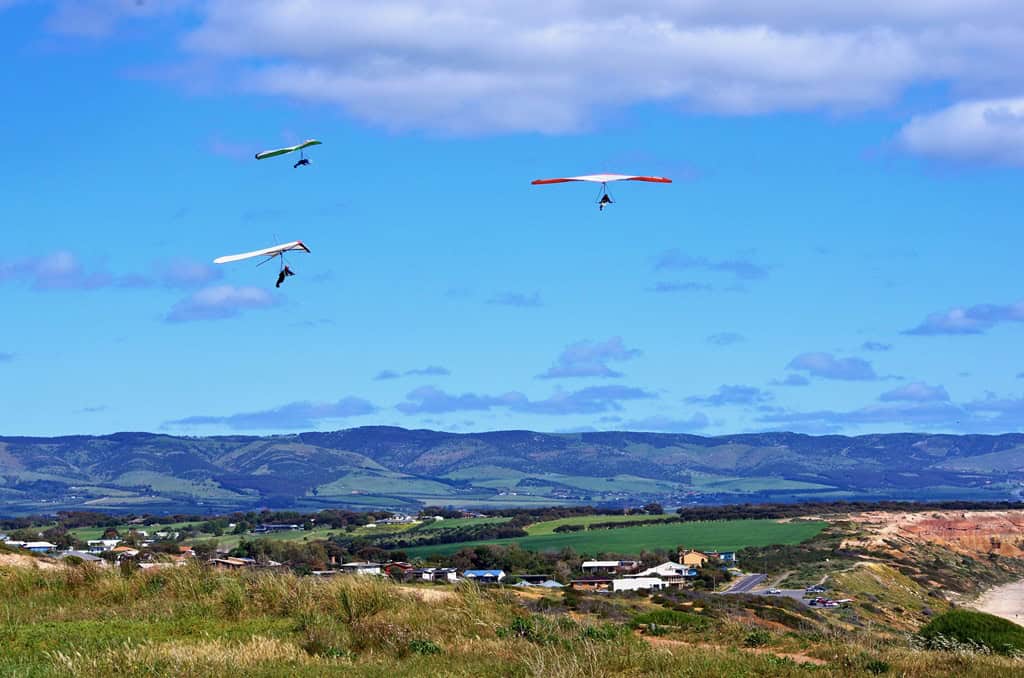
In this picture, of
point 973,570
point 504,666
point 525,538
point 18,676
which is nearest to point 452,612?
point 504,666

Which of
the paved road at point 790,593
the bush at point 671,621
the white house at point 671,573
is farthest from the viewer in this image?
the white house at point 671,573

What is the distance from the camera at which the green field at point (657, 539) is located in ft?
548

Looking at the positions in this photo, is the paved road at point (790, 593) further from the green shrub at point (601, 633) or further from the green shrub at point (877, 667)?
the green shrub at point (877, 667)

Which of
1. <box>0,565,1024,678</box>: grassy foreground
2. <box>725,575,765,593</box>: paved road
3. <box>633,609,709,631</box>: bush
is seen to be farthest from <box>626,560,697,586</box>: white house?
<box>0,565,1024,678</box>: grassy foreground

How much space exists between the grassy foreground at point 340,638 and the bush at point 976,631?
1113 cm

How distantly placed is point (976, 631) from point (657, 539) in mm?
129848

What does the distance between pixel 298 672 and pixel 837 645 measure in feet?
50.7

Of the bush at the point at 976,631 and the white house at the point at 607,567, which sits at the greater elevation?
the bush at the point at 976,631

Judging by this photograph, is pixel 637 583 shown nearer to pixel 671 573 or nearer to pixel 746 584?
pixel 746 584

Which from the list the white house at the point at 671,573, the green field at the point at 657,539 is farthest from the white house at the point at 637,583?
the green field at the point at 657,539

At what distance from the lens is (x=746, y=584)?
116000 millimetres

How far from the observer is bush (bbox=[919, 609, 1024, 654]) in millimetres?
45719

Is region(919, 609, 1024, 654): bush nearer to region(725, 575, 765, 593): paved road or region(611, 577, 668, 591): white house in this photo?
region(611, 577, 668, 591): white house

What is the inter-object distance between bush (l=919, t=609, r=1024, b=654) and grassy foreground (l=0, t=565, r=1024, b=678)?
36.5 feet
